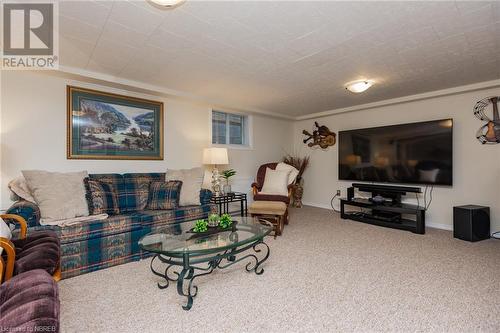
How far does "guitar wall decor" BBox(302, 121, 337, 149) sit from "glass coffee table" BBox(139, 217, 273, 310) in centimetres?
348

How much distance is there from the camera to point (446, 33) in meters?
2.26

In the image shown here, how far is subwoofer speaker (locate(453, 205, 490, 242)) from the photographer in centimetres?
331

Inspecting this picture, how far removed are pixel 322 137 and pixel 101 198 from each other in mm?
4527

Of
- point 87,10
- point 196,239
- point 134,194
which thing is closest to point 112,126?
point 134,194

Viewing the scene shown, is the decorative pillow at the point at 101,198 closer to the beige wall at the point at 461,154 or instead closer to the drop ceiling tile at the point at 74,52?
the drop ceiling tile at the point at 74,52

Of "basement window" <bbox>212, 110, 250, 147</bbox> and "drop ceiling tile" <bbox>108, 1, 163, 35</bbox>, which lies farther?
"basement window" <bbox>212, 110, 250, 147</bbox>

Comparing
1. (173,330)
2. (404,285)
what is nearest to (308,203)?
(404,285)

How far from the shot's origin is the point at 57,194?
2.63 metres

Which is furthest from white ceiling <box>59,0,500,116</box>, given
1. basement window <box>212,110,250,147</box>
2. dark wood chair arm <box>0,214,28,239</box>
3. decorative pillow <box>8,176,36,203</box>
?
dark wood chair arm <box>0,214,28,239</box>

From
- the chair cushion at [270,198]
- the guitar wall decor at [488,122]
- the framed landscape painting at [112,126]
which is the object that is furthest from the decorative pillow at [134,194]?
the guitar wall decor at [488,122]

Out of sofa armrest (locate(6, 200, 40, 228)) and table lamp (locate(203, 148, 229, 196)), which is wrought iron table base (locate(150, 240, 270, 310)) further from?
table lamp (locate(203, 148, 229, 196))

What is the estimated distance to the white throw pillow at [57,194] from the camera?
2535 mm

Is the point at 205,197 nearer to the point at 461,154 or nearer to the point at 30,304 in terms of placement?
the point at 30,304

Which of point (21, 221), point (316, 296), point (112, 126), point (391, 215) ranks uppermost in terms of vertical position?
point (112, 126)
